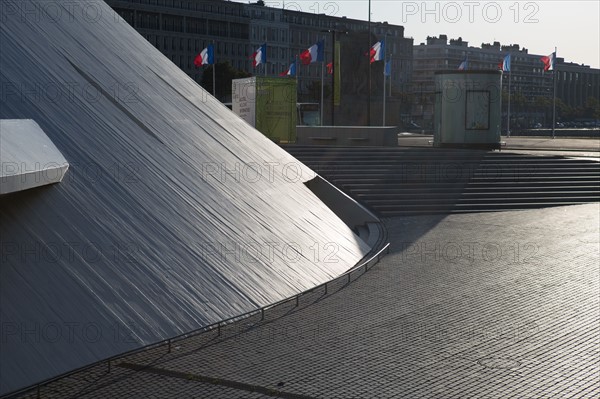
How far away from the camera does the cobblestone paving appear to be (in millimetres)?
7148

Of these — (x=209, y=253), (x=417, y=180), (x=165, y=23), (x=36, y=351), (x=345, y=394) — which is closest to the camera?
(x=36, y=351)

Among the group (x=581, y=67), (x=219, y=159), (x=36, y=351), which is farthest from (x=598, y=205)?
(x=581, y=67)

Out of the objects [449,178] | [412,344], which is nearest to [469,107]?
[449,178]

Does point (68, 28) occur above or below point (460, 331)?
above

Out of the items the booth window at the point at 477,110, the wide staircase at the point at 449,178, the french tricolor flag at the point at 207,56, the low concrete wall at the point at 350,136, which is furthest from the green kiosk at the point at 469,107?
the french tricolor flag at the point at 207,56

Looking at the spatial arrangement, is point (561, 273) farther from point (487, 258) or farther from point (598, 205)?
point (598, 205)

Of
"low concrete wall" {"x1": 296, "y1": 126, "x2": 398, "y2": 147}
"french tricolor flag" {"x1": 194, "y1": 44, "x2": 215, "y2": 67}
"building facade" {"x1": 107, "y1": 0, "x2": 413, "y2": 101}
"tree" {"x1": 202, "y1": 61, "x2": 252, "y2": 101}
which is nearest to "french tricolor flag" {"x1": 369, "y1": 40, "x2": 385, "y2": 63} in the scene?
"french tricolor flag" {"x1": 194, "y1": 44, "x2": 215, "y2": 67}

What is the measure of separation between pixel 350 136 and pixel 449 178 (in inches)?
331

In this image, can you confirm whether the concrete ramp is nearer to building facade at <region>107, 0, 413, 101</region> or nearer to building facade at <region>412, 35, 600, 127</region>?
building facade at <region>107, 0, 413, 101</region>

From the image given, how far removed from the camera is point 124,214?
862 centimetres

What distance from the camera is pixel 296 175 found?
14.6m

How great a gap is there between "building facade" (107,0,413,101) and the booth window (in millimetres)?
38867

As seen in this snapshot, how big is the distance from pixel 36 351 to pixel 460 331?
15.5 feet

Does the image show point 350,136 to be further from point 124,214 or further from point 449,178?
point 124,214
